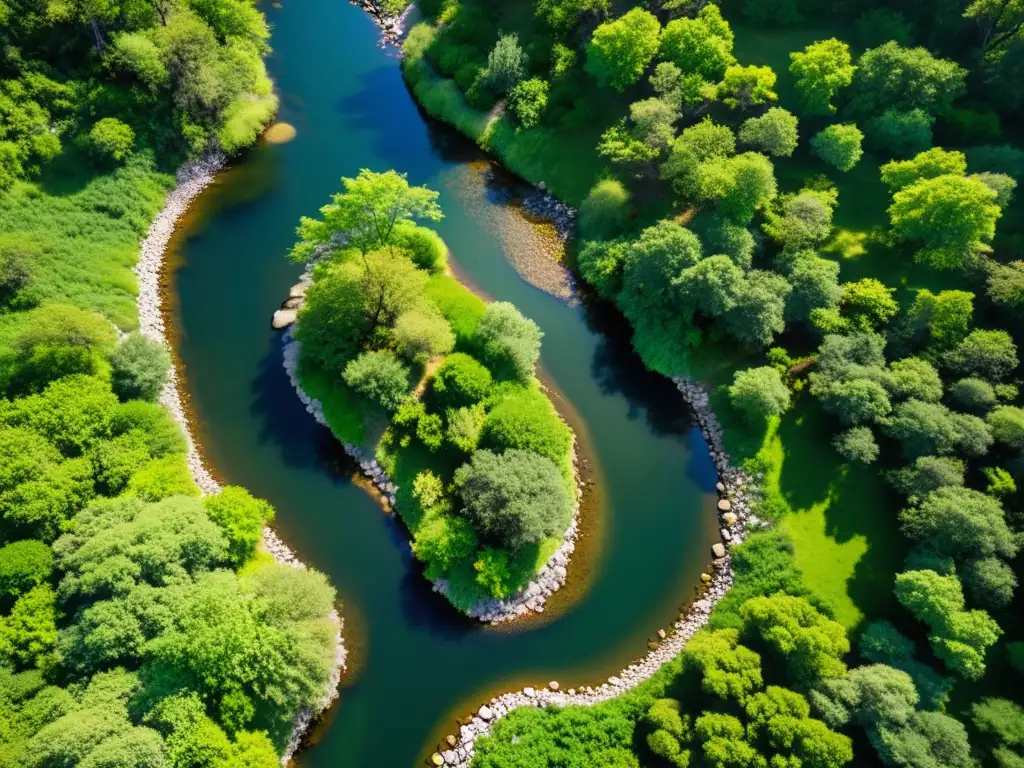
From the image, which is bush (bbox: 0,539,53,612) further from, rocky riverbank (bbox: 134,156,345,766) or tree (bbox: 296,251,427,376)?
tree (bbox: 296,251,427,376)

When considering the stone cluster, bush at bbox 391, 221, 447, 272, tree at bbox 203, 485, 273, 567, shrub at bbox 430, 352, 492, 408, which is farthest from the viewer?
the stone cluster

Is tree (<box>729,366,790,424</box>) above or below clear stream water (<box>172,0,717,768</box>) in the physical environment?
above

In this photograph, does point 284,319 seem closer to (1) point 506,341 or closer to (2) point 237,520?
(2) point 237,520

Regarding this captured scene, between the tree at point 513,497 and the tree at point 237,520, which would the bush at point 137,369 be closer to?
the tree at point 237,520

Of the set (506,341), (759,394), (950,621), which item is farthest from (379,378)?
(950,621)

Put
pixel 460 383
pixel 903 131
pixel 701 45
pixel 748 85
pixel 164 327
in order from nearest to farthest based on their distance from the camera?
pixel 460 383, pixel 164 327, pixel 903 131, pixel 748 85, pixel 701 45

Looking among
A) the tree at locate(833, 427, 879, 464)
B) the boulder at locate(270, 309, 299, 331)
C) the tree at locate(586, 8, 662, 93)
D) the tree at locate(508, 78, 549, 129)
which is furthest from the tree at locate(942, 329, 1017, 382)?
the boulder at locate(270, 309, 299, 331)
